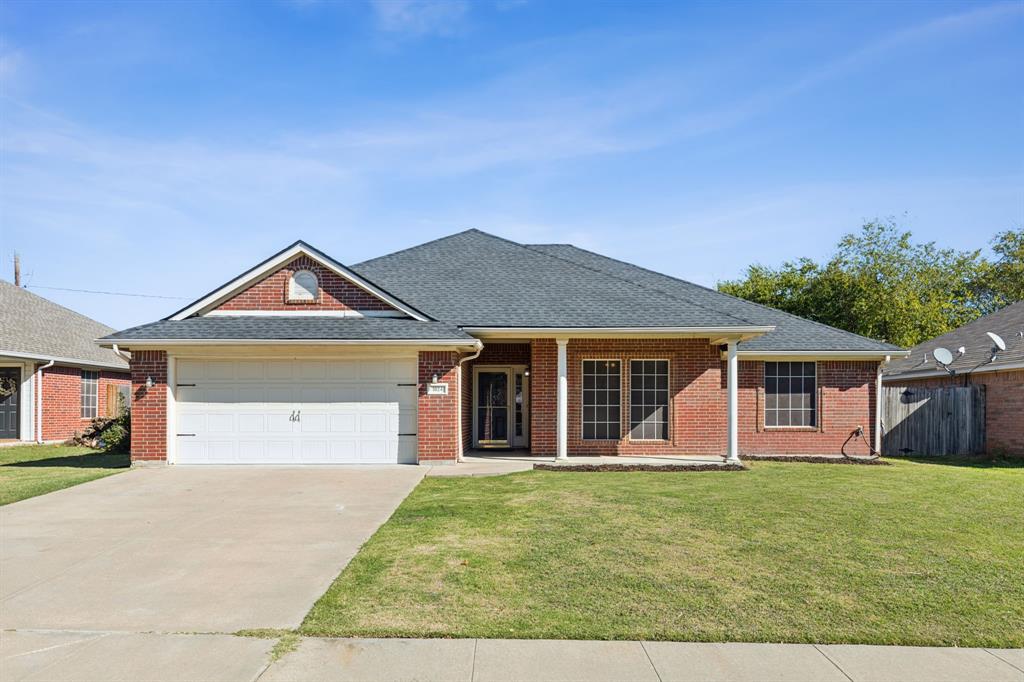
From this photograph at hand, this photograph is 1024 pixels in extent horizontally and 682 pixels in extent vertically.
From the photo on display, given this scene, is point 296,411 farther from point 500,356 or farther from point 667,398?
point 667,398

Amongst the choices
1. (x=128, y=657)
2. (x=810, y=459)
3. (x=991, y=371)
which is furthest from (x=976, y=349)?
(x=128, y=657)

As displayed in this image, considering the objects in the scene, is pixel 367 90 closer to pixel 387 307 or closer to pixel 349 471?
pixel 387 307

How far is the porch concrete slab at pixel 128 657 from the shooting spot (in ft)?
15.1

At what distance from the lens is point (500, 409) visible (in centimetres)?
1894

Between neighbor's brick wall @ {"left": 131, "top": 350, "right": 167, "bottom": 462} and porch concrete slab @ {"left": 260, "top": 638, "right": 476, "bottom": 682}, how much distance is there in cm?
1129

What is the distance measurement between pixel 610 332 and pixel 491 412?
464 centimetres

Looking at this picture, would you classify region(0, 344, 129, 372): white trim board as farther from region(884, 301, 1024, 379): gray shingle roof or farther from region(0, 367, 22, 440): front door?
region(884, 301, 1024, 379): gray shingle roof

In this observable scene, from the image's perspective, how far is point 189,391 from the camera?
15.1 meters

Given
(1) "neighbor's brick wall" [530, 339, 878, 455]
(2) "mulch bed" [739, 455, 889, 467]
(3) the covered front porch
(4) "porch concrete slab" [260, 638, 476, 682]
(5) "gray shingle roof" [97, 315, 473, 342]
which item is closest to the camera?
(4) "porch concrete slab" [260, 638, 476, 682]

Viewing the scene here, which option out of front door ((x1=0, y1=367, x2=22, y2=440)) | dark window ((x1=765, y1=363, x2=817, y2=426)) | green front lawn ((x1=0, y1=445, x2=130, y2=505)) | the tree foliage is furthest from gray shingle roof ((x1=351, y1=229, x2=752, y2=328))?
the tree foliage

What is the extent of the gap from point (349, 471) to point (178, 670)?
9635mm

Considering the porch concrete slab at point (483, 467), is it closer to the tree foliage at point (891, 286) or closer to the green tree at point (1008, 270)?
the tree foliage at point (891, 286)

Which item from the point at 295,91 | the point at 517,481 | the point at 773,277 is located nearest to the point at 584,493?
the point at 517,481

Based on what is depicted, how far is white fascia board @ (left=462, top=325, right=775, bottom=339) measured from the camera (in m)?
15.3
